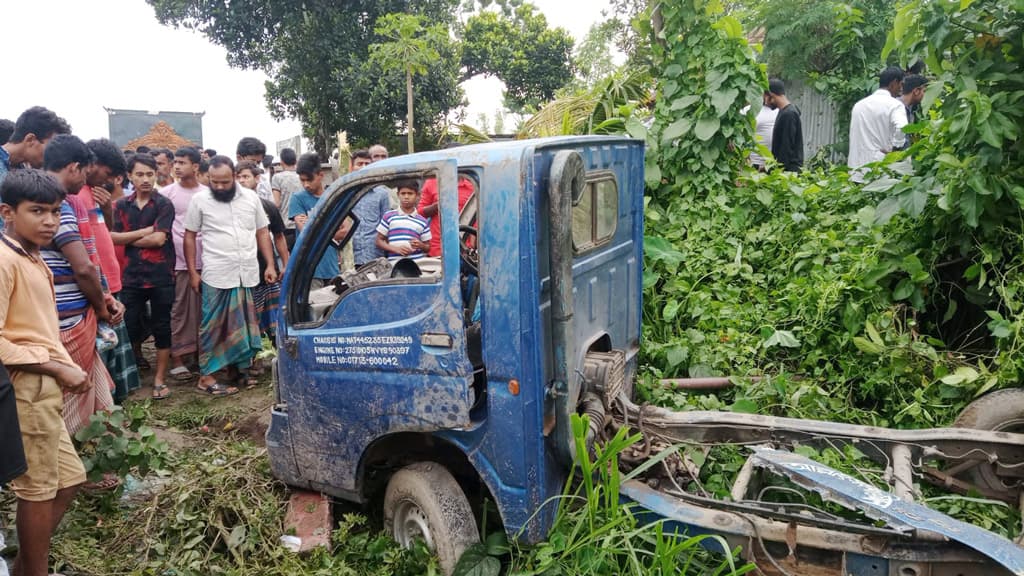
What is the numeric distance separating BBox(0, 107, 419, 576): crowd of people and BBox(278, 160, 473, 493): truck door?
842 mm

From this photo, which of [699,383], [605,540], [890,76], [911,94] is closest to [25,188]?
[605,540]

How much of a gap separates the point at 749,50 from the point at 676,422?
122 inches

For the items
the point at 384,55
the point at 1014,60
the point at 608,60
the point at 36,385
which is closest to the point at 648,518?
the point at 36,385

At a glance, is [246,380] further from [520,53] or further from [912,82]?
[520,53]

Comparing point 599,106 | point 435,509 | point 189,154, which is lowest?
point 435,509

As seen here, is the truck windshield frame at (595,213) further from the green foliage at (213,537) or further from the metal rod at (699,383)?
the green foliage at (213,537)

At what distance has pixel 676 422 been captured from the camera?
3199 mm

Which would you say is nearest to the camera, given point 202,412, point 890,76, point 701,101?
point 701,101

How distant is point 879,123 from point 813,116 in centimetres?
619

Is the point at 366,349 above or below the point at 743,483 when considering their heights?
above

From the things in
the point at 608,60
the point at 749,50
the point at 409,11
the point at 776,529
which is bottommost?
the point at 776,529

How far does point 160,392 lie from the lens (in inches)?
218

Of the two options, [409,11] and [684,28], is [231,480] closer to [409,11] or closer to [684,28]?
[684,28]

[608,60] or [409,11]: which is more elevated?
[409,11]
